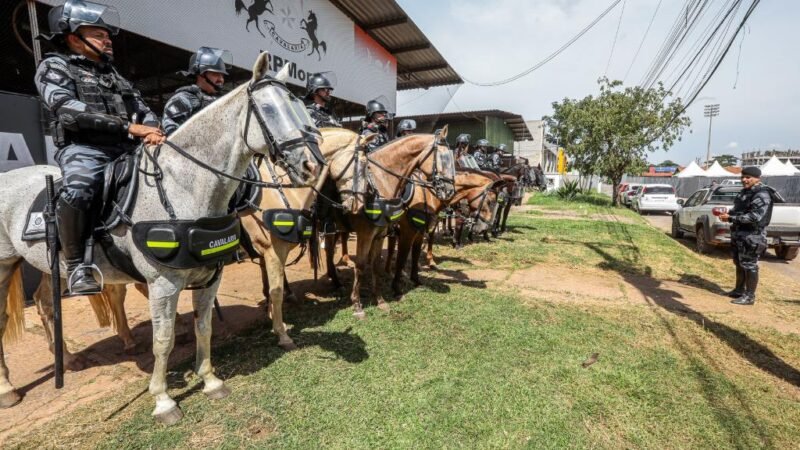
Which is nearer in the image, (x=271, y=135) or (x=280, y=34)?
(x=271, y=135)

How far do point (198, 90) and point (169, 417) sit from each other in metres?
2.97

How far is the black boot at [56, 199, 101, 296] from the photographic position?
8.09ft

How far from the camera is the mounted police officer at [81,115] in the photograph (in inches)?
95.7

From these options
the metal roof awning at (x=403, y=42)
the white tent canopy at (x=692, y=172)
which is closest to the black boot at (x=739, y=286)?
the metal roof awning at (x=403, y=42)

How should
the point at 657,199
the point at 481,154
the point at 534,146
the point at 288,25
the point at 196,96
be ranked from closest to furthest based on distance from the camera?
the point at 196,96
the point at 288,25
the point at 481,154
the point at 657,199
the point at 534,146

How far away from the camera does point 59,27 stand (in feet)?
8.41

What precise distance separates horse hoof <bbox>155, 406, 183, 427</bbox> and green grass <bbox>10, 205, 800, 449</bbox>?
0.05 meters

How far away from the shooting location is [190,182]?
2.62 meters

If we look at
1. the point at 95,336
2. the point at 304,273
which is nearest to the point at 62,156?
the point at 95,336

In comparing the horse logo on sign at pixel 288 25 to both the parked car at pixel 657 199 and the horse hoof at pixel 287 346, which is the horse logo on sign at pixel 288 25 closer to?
the horse hoof at pixel 287 346

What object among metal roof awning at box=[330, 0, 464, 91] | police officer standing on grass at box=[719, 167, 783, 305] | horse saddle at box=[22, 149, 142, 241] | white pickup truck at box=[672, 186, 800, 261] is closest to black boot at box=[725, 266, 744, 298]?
police officer standing on grass at box=[719, 167, 783, 305]

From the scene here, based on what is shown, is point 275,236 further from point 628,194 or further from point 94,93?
point 628,194

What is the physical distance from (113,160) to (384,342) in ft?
10.0

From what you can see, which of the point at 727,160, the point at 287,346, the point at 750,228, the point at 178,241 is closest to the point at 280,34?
the point at 287,346
